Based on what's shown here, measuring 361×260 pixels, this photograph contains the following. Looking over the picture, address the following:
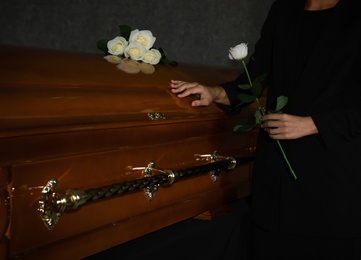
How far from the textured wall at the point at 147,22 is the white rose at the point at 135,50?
1.98 meters

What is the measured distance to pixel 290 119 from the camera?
1663 millimetres

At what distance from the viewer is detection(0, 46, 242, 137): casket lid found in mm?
1229

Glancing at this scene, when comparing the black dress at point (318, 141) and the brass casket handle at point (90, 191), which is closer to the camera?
the brass casket handle at point (90, 191)

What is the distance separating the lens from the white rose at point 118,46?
2143 millimetres

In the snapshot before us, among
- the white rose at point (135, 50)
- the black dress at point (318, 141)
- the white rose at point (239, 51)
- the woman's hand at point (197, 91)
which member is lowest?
the black dress at point (318, 141)

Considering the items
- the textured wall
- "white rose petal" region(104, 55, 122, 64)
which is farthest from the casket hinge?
the textured wall

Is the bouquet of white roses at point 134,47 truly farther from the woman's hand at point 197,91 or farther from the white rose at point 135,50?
the woman's hand at point 197,91

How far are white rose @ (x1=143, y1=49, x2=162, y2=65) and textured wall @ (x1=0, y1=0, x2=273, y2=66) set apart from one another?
191cm

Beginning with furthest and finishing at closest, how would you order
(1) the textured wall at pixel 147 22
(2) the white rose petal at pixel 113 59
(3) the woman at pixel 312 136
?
1. (1) the textured wall at pixel 147 22
2. (2) the white rose petal at pixel 113 59
3. (3) the woman at pixel 312 136

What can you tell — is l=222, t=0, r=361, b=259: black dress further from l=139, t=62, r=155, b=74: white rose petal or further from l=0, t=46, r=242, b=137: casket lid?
l=139, t=62, r=155, b=74: white rose petal

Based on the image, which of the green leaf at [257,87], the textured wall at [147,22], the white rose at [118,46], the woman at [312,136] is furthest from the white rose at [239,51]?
the textured wall at [147,22]

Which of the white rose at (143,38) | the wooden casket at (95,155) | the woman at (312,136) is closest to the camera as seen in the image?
the wooden casket at (95,155)

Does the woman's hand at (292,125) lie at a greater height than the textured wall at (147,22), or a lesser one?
lesser

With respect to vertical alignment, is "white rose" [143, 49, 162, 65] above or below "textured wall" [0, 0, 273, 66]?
below
